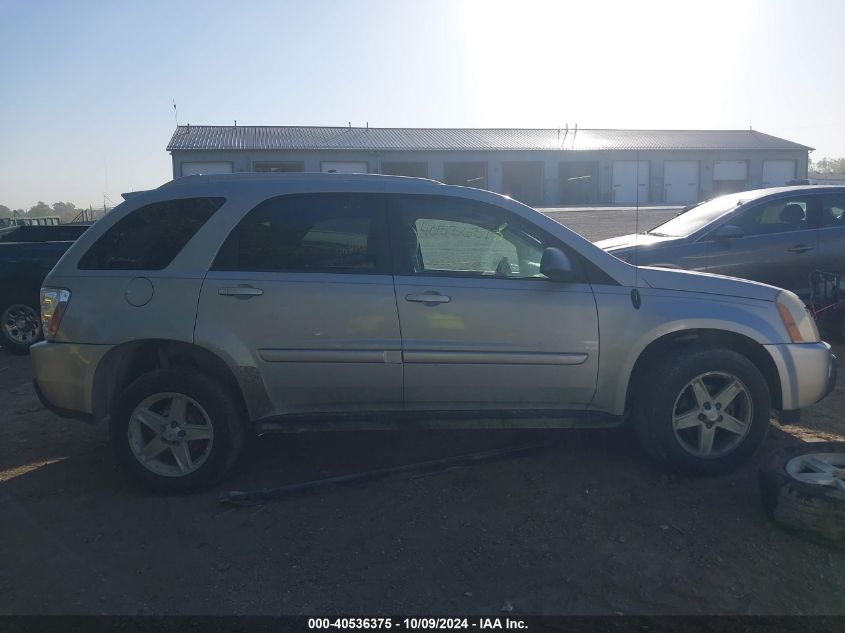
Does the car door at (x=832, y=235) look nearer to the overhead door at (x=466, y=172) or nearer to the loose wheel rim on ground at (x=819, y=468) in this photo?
the loose wheel rim on ground at (x=819, y=468)

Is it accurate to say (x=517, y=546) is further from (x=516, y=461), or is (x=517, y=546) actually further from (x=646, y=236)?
(x=646, y=236)

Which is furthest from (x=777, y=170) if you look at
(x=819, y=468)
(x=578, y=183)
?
(x=819, y=468)

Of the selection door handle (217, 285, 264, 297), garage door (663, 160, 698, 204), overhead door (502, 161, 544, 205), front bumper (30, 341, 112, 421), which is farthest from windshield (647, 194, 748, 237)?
garage door (663, 160, 698, 204)

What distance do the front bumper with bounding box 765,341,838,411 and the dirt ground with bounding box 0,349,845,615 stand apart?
58 centimetres

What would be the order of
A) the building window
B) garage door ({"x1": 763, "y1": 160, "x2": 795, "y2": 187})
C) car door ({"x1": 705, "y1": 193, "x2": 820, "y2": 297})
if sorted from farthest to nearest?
garage door ({"x1": 763, "y1": 160, "x2": 795, "y2": 187}) < the building window < car door ({"x1": 705, "y1": 193, "x2": 820, "y2": 297})

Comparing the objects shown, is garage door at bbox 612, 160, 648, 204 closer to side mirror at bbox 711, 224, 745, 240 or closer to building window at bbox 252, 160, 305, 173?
building window at bbox 252, 160, 305, 173

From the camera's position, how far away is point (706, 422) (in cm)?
458

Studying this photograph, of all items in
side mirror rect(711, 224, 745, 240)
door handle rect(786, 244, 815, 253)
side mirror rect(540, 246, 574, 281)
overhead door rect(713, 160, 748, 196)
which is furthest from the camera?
overhead door rect(713, 160, 748, 196)

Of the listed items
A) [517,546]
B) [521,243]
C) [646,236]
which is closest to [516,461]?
[517,546]

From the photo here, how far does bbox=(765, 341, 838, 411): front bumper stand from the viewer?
4.64m

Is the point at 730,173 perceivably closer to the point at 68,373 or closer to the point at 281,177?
the point at 281,177

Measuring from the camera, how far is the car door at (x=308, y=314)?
446 centimetres

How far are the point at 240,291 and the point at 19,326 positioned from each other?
6.17 meters

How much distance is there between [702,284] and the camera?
4672mm
